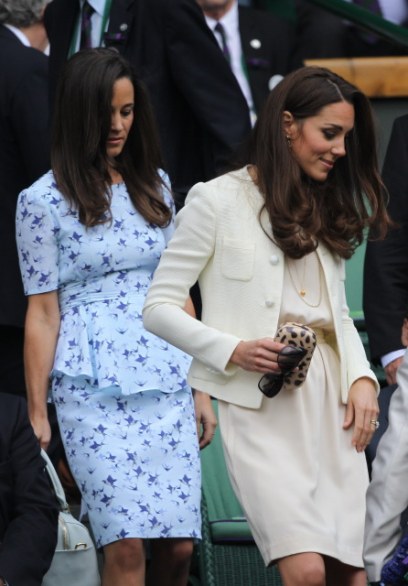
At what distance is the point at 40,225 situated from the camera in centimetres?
561

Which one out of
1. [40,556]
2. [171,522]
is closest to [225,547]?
[171,522]

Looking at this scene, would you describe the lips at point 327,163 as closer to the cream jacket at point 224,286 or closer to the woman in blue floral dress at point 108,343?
the cream jacket at point 224,286

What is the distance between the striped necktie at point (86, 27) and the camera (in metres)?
6.76

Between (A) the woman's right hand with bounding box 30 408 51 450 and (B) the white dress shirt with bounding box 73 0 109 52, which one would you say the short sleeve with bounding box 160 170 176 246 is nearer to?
(A) the woman's right hand with bounding box 30 408 51 450

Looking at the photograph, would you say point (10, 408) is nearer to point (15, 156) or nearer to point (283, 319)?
point (283, 319)

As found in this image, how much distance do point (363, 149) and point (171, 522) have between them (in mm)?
1300

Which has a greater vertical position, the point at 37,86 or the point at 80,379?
the point at 37,86

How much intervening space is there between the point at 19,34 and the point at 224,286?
2.58 metres

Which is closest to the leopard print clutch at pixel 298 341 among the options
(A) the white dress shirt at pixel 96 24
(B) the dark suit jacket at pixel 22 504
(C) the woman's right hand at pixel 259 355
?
(C) the woman's right hand at pixel 259 355

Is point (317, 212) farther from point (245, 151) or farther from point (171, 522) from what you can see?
point (171, 522)

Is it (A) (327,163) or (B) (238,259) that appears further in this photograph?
(A) (327,163)

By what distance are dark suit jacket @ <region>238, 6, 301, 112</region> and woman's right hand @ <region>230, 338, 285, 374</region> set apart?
9.12 feet

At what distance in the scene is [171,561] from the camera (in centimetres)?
560

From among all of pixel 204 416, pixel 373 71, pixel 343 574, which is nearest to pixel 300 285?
pixel 343 574
